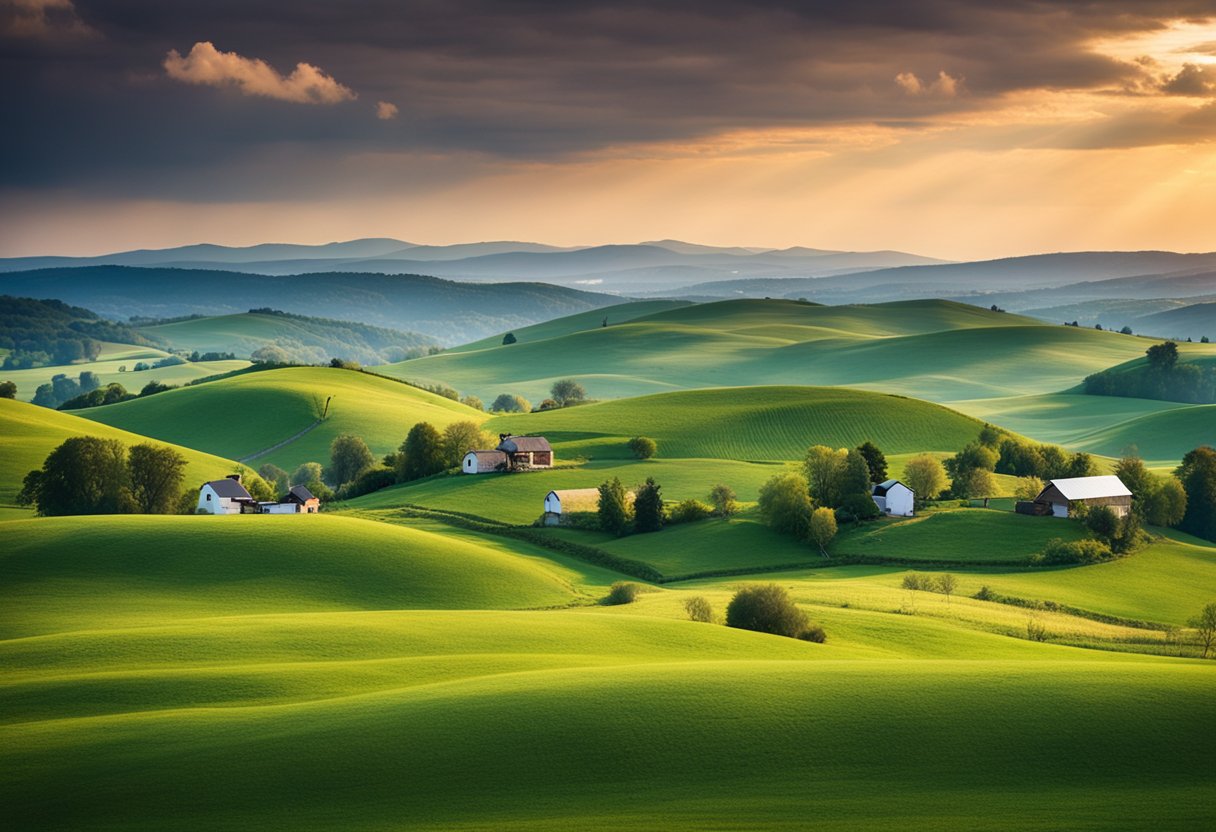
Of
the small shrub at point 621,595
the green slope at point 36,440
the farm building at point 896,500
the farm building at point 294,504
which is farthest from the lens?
the green slope at point 36,440

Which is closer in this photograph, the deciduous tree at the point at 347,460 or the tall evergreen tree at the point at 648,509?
the tall evergreen tree at the point at 648,509

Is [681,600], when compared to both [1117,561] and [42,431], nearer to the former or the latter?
[1117,561]

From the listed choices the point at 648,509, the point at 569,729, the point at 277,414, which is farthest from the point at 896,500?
the point at 277,414

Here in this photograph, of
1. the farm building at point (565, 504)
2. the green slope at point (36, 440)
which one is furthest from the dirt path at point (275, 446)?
the farm building at point (565, 504)

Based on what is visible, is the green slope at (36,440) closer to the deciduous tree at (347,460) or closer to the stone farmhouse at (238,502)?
the deciduous tree at (347,460)

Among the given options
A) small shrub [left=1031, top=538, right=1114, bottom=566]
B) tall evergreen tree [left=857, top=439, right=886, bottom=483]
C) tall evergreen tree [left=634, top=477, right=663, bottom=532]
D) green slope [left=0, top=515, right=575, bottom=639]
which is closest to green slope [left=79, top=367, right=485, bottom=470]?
tall evergreen tree [left=634, top=477, right=663, bottom=532]

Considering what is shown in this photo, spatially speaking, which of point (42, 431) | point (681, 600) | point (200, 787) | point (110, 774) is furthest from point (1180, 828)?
point (42, 431)

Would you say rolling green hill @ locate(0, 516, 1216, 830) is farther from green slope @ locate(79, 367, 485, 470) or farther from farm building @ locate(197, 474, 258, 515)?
green slope @ locate(79, 367, 485, 470)

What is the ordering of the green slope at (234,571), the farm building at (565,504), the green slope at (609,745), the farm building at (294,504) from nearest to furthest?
the green slope at (609,745) < the green slope at (234,571) < the farm building at (565,504) < the farm building at (294,504)
